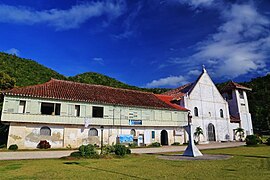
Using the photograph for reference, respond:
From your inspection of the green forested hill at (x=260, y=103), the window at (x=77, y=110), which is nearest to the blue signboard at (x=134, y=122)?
the window at (x=77, y=110)

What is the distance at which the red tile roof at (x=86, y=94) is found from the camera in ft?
81.2

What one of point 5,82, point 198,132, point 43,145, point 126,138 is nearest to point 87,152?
point 43,145

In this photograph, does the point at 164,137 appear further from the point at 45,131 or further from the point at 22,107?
the point at 22,107

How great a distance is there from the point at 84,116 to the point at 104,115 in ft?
9.18

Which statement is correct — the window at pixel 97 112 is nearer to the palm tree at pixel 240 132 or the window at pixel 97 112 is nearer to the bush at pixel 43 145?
the bush at pixel 43 145

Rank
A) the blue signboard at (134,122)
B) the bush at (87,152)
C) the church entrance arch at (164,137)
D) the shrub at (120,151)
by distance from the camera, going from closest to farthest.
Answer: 1. the bush at (87,152)
2. the shrub at (120,151)
3. the blue signboard at (134,122)
4. the church entrance arch at (164,137)

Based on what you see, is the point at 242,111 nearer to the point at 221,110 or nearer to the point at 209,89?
the point at 221,110

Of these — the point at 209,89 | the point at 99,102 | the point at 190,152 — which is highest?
the point at 209,89

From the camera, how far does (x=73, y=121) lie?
25.7m

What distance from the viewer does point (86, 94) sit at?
29047mm

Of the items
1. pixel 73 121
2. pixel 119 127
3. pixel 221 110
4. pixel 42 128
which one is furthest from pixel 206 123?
pixel 42 128

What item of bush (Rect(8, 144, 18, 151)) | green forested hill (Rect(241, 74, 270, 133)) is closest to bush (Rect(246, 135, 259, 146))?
bush (Rect(8, 144, 18, 151))

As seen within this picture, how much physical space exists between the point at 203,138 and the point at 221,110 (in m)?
8.25

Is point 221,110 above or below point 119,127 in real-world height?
above
